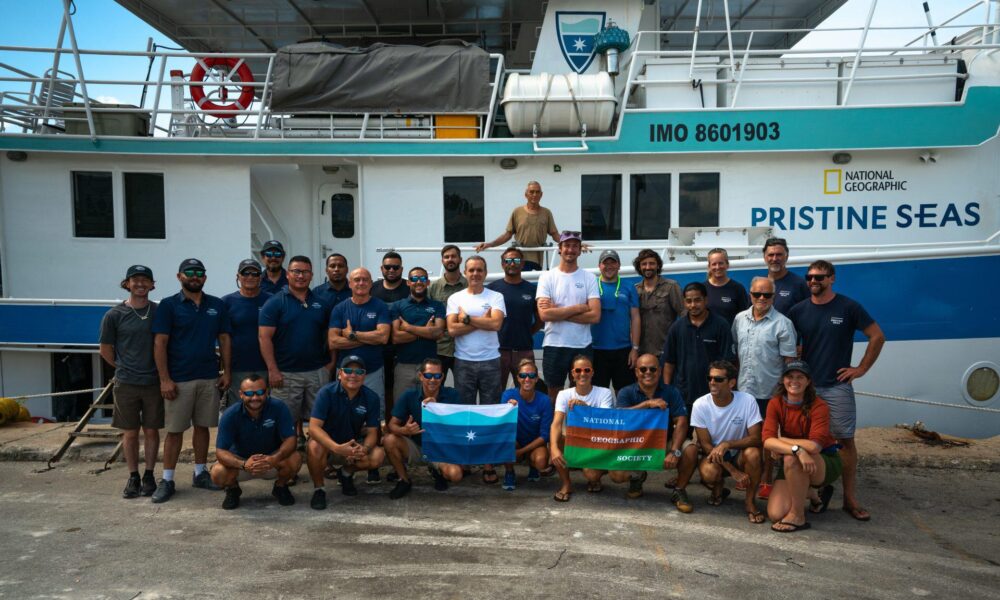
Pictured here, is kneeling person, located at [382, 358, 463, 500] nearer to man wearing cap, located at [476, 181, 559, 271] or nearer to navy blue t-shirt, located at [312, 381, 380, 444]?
navy blue t-shirt, located at [312, 381, 380, 444]

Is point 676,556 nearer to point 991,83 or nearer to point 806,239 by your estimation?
point 806,239

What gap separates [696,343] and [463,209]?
12.7 feet

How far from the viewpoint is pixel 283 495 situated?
5258 millimetres

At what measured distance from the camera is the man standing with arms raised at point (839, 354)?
4992 mm

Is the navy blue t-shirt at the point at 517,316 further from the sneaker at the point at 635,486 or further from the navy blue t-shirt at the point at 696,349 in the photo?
the sneaker at the point at 635,486

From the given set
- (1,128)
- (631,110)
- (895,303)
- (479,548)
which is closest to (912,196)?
(895,303)

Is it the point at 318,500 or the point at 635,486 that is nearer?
the point at 318,500

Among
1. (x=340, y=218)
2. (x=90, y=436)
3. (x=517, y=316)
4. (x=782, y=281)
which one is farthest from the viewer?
(x=340, y=218)

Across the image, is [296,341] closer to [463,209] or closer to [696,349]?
[696,349]

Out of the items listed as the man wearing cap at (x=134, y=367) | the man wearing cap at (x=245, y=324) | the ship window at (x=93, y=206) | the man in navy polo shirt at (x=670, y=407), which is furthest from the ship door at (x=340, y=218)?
the man in navy polo shirt at (x=670, y=407)

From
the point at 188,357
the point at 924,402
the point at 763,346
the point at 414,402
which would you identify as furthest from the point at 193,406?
the point at 924,402

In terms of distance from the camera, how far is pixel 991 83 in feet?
25.9

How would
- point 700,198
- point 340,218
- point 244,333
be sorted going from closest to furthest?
point 244,333 → point 700,198 → point 340,218

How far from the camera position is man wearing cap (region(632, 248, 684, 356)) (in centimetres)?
586
